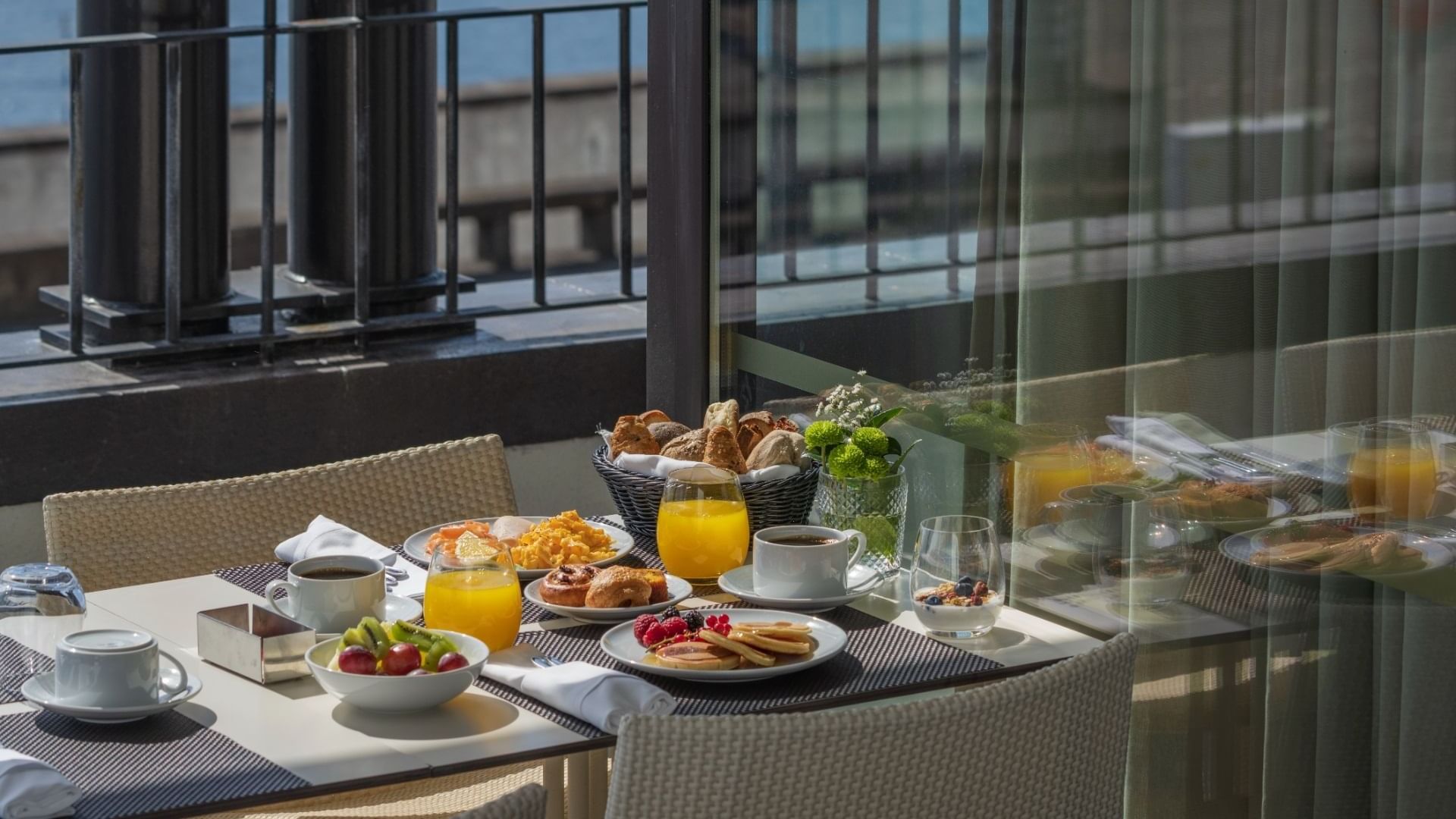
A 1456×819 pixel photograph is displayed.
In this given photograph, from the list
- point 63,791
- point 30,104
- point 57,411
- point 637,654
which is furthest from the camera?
point 30,104

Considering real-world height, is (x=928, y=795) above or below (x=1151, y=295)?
below

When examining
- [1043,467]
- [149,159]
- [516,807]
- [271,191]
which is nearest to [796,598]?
[1043,467]

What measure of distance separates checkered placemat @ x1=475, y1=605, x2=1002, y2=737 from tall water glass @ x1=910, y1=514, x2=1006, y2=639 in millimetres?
34

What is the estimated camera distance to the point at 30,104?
37156 millimetres

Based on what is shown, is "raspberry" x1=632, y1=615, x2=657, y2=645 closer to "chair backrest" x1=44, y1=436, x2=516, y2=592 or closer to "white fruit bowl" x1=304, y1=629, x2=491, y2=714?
"white fruit bowl" x1=304, y1=629, x2=491, y2=714

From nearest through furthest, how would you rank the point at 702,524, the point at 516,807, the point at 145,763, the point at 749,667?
the point at 516,807
the point at 145,763
the point at 749,667
the point at 702,524

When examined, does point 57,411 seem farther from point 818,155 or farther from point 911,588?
point 911,588

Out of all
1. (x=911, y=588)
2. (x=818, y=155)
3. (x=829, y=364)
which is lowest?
(x=911, y=588)

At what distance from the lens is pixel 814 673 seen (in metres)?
1.92

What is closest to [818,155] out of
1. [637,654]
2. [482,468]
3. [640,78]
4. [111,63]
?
[482,468]

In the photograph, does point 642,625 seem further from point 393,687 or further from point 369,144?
point 369,144

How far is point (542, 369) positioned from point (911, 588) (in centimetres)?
208

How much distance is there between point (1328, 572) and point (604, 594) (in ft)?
2.61

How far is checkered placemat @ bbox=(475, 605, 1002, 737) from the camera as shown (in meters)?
1.83
